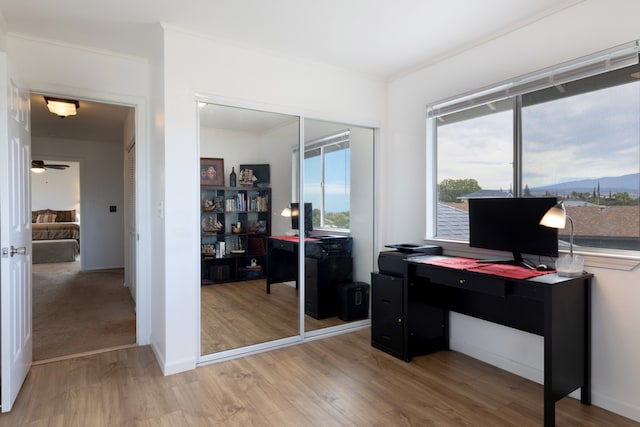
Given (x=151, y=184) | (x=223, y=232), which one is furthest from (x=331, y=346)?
(x=151, y=184)

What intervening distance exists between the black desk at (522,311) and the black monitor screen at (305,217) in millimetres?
996

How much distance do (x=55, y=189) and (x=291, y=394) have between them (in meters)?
11.5

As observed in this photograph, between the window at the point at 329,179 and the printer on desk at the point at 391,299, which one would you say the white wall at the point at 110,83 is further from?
the printer on desk at the point at 391,299

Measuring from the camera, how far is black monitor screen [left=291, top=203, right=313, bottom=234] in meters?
3.45

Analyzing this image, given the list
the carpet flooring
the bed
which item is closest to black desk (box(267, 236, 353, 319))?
the carpet flooring

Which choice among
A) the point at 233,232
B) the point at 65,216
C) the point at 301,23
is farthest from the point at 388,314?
the point at 65,216

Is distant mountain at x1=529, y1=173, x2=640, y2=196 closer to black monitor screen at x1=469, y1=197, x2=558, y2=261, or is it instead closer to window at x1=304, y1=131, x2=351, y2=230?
black monitor screen at x1=469, y1=197, x2=558, y2=261

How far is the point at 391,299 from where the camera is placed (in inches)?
123

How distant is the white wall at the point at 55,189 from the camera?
1084 cm

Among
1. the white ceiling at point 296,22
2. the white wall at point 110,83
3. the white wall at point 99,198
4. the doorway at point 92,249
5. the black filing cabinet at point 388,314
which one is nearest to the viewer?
the white ceiling at point 296,22

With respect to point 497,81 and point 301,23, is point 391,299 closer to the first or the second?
point 497,81

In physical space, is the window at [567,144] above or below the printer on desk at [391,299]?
above

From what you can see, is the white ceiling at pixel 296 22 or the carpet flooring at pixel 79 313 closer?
the white ceiling at pixel 296 22

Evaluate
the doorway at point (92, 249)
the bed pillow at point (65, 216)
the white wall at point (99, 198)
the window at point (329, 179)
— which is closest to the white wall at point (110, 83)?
the doorway at point (92, 249)
